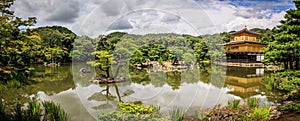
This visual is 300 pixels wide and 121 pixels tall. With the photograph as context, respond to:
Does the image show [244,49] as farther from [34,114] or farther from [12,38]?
[34,114]

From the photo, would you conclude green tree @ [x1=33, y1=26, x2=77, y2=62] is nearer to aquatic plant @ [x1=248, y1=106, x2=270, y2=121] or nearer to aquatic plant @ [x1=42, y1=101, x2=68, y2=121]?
aquatic plant @ [x1=42, y1=101, x2=68, y2=121]

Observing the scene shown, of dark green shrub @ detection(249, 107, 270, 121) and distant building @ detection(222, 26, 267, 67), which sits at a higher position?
distant building @ detection(222, 26, 267, 67)

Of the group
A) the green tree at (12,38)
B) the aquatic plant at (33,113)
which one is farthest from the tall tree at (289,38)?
the green tree at (12,38)

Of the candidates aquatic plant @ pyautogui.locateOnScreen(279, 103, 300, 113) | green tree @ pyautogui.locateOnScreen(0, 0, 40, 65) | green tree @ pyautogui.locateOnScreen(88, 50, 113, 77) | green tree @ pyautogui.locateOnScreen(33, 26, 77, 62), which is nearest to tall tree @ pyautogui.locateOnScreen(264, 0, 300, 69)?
aquatic plant @ pyautogui.locateOnScreen(279, 103, 300, 113)

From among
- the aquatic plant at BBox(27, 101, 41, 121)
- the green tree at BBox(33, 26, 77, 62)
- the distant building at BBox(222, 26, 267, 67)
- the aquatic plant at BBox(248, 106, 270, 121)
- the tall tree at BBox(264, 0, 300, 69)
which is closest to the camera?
the aquatic plant at BBox(27, 101, 41, 121)

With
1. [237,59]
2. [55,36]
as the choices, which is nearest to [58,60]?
[55,36]

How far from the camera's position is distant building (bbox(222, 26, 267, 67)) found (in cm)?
2595

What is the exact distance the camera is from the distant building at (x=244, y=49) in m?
26.0

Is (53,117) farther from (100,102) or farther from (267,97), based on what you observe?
(267,97)

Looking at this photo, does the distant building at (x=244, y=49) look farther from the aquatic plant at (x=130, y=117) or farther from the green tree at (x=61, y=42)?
the aquatic plant at (x=130, y=117)

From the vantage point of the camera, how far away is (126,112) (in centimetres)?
454

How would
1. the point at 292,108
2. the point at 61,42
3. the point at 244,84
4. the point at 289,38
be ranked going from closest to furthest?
the point at 292,108 → the point at 289,38 → the point at 244,84 → the point at 61,42

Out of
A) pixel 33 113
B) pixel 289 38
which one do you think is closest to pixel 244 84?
pixel 289 38

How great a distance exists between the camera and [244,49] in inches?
1024
